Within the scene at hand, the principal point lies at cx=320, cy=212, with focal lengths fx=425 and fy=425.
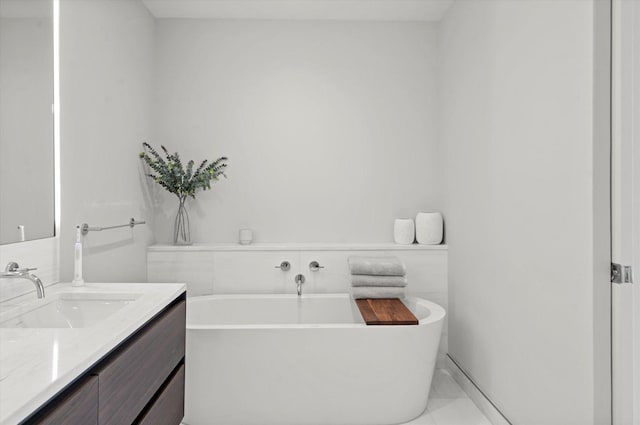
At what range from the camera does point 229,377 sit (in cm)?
227

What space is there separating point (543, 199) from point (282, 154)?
6.27ft

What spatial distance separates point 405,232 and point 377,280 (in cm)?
51

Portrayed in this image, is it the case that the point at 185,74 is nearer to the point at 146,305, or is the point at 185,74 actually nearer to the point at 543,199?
the point at 146,305

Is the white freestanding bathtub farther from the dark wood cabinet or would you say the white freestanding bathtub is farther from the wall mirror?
the wall mirror

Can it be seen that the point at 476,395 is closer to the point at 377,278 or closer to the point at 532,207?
the point at 377,278

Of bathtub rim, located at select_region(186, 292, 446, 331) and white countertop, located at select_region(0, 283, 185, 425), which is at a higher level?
white countertop, located at select_region(0, 283, 185, 425)

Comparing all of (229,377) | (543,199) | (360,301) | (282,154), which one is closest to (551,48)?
(543,199)

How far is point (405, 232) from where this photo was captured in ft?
10.3

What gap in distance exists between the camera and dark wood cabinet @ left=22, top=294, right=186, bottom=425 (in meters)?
0.91

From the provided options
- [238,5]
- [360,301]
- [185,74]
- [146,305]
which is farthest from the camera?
[185,74]

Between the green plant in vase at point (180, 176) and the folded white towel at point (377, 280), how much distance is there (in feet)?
4.05

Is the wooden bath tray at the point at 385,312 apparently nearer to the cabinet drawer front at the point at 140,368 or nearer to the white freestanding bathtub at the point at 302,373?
the white freestanding bathtub at the point at 302,373

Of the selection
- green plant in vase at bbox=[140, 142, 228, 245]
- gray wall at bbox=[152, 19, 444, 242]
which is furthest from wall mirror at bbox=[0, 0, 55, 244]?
gray wall at bbox=[152, 19, 444, 242]

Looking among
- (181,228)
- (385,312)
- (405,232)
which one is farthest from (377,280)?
(181,228)
